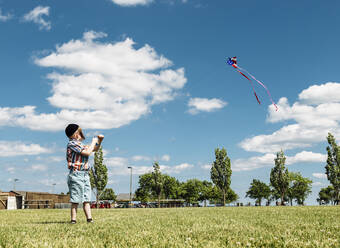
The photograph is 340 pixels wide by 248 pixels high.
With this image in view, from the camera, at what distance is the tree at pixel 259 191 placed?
97.6m

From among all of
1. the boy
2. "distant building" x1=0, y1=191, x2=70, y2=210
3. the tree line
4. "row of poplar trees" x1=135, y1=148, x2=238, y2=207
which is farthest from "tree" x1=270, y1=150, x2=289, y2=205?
the boy

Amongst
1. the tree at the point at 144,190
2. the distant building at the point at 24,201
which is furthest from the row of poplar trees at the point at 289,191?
the distant building at the point at 24,201

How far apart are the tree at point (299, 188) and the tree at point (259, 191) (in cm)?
773

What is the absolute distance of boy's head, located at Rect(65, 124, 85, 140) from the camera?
250 inches

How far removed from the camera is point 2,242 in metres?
3.91

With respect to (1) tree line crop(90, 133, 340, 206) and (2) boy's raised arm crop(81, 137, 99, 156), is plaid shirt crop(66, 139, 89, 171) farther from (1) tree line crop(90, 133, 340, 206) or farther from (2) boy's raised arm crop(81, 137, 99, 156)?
(1) tree line crop(90, 133, 340, 206)

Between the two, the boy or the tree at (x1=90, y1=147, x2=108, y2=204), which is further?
the tree at (x1=90, y1=147, x2=108, y2=204)

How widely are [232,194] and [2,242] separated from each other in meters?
102

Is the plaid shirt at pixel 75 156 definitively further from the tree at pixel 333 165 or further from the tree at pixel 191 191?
the tree at pixel 191 191

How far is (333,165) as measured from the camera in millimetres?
55906

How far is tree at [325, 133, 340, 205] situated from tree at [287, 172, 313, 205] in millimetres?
35944

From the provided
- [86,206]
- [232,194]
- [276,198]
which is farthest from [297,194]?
[86,206]

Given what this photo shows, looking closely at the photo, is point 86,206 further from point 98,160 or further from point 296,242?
point 98,160

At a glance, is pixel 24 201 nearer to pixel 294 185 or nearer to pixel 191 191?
pixel 191 191
